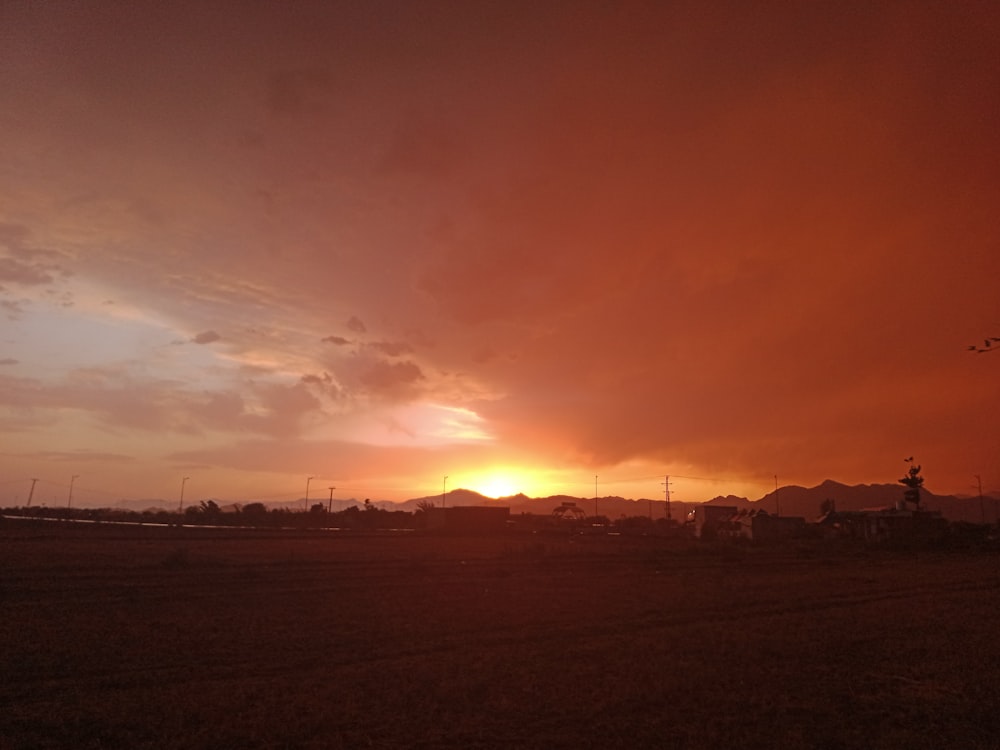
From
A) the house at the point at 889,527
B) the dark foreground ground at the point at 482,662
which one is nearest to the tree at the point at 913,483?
the house at the point at 889,527

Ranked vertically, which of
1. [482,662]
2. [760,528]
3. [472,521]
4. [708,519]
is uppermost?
[708,519]

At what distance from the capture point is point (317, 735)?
11461 mm

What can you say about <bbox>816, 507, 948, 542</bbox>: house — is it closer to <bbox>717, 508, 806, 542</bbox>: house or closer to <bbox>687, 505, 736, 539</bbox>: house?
<bbox>717, 508, 806, 542</bbox>: house

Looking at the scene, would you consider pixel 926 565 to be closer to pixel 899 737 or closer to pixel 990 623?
pixel 990 623

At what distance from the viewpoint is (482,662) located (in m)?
16.8

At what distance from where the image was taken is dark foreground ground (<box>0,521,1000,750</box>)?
38.8 feet

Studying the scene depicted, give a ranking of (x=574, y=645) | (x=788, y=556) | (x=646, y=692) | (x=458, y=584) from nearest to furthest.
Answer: (x=646, y=692) → (x=574, y=645) → (x=458, y=584) → (x=788, y=556)

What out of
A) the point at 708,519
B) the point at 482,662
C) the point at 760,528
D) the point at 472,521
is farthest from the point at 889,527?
the point at 482,662

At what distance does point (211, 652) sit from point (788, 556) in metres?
54.1

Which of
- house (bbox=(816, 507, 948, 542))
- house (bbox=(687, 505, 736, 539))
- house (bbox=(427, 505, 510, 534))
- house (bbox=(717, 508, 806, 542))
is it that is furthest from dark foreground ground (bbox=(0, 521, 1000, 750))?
house (bbox=(427, 505, 510, 534))

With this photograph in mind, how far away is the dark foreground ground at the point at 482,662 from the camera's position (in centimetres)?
1181

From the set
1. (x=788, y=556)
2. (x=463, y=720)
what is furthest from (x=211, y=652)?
(x=788, y=556)

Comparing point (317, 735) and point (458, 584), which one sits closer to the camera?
point (317, 735)

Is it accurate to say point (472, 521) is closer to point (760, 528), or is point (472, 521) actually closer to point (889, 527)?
point (760, 528)
